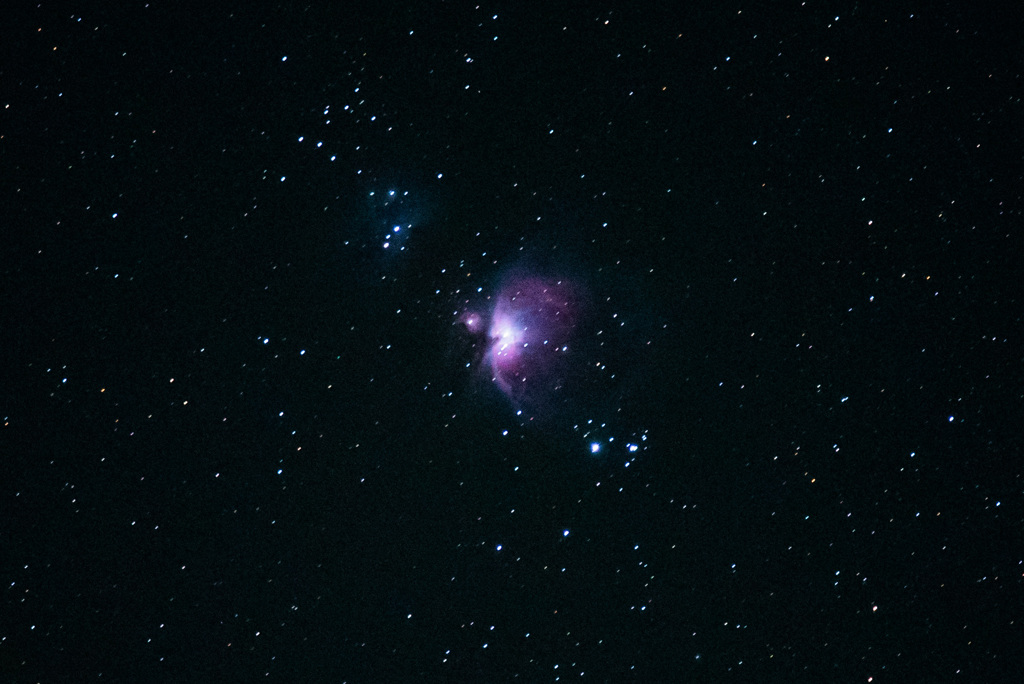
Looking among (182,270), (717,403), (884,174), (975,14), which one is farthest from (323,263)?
(975,14)

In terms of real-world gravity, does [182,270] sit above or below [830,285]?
above

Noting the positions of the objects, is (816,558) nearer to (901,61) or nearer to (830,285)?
(830,285)

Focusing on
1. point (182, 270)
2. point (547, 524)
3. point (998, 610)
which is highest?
point (182, 270)
